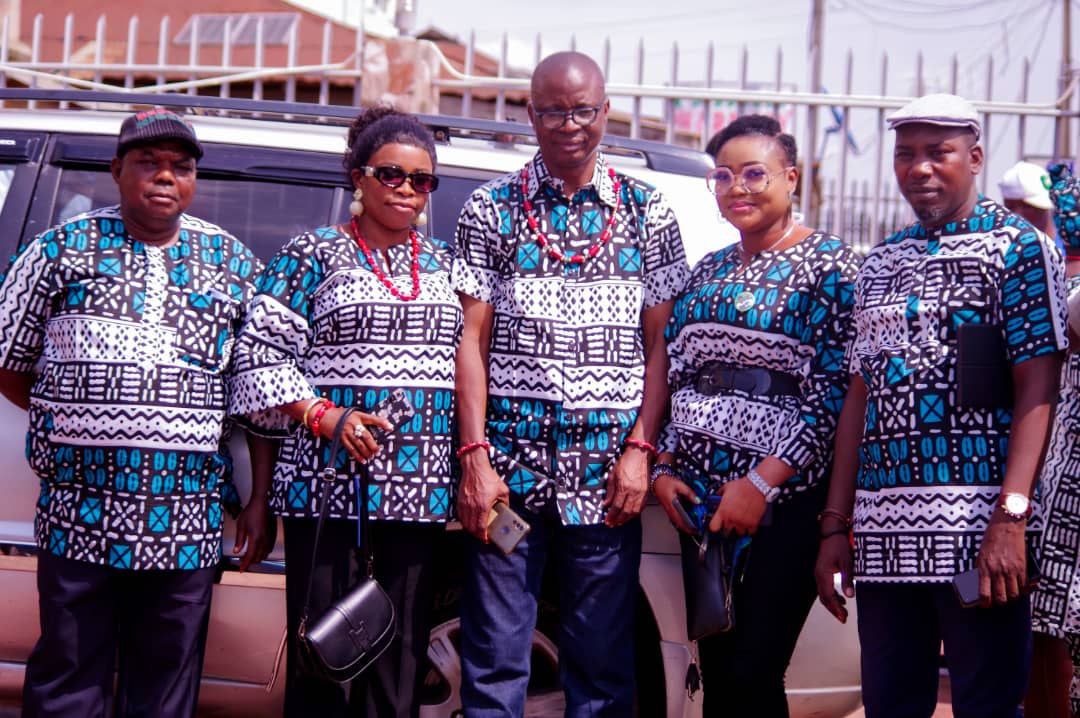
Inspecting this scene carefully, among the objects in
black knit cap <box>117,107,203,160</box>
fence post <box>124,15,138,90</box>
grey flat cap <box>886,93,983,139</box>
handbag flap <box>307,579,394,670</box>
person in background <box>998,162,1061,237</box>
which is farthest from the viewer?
fence post <box>124,15,138,90</box>

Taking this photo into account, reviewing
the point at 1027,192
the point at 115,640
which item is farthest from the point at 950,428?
the point at 1027,192

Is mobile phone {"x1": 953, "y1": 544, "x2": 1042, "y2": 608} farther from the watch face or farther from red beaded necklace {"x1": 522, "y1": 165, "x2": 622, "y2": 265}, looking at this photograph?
red beaded necklace {"x1": 522, "y1": 165, "x2": 622, "y2": 265}

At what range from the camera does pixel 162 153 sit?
316 centimetres

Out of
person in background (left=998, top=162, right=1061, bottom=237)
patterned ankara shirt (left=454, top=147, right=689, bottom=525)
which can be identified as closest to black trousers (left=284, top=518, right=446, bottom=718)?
patterned ankara shirt (left=454, top=147, right=689, bottom=525)

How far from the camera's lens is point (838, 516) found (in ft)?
9.78

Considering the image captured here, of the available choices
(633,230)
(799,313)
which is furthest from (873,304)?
(633,230)

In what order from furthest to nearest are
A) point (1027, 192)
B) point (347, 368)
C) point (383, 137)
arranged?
point (1027, 192) < point (383, 137) < point (347, 368)

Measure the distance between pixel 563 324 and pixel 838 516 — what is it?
2.83 ft

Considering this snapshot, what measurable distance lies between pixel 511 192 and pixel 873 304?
1.02 m

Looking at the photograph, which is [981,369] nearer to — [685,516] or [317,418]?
[685,516]

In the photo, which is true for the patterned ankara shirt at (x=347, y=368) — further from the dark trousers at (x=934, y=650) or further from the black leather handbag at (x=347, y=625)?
the dark trousers at (x=934, y=650)

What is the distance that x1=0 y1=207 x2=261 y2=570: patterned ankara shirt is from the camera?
3051 millimetres

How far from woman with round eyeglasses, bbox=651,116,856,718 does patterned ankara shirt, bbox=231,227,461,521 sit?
63 cm

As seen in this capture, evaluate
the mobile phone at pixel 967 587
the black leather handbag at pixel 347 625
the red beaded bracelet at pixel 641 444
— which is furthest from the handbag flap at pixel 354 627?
the mobile phone at pixel 967 587
